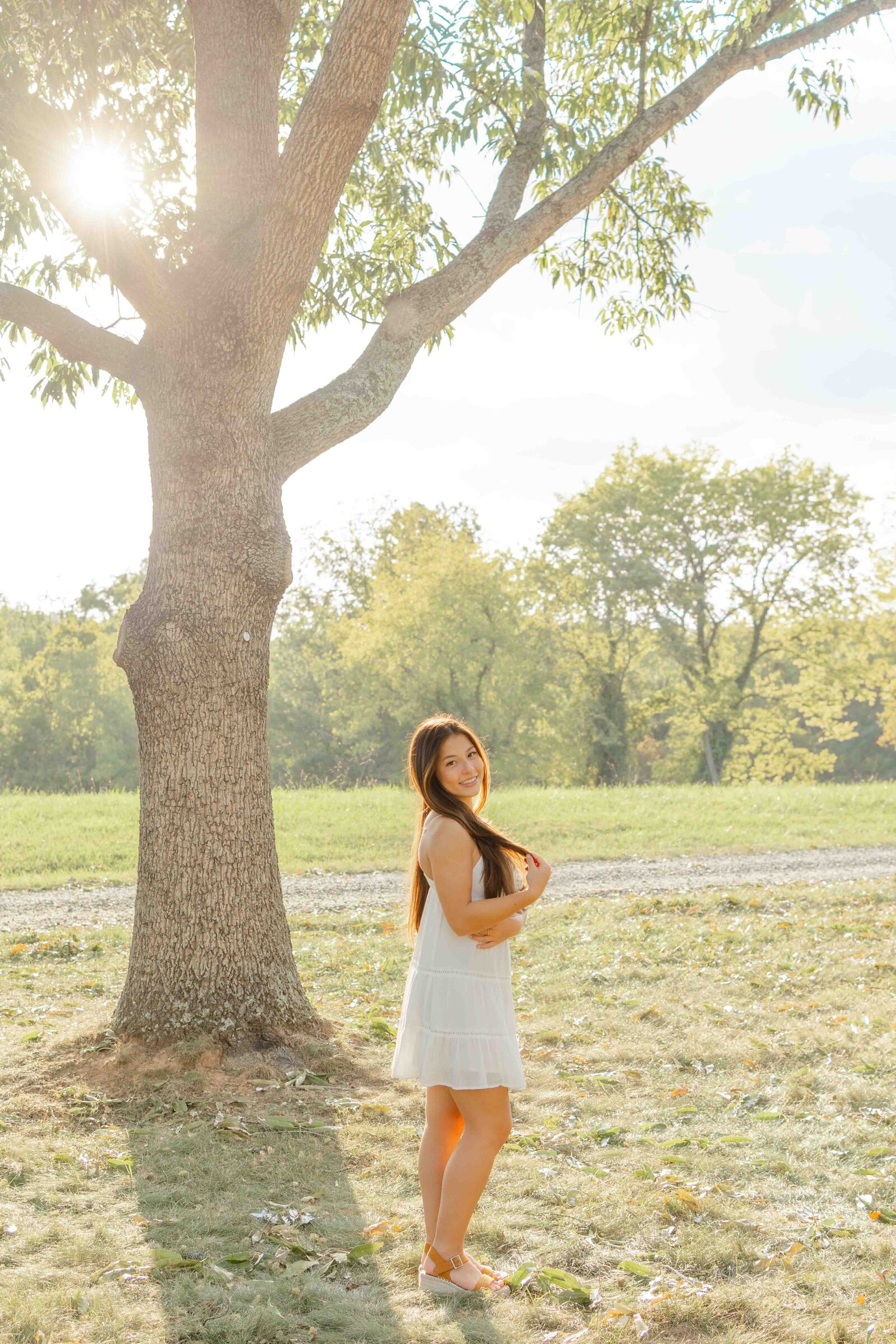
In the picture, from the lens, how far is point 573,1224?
398cm

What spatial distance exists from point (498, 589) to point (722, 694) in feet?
30.8

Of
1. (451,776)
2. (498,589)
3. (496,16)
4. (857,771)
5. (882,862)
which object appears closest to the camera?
(451,776)

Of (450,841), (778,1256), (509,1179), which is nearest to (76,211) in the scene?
(450,841)

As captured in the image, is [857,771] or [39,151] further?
[857,771]

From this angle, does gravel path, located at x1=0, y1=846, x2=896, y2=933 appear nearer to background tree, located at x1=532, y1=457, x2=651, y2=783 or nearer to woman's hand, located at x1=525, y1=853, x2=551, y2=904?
woman's hand, located at x1=525, y1=853, x2=551, y2=904

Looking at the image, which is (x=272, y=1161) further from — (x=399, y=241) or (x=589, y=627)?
(x=589, y=627)

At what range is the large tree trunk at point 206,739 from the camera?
→ 5.81 m

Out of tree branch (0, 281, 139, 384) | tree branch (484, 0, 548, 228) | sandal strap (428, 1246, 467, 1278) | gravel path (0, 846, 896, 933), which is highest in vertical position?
tree branch (484, 0, 548, 228)

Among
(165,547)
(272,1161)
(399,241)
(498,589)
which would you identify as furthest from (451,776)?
(498,589)

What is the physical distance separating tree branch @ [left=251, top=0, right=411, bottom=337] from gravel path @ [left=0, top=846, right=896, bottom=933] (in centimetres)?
688

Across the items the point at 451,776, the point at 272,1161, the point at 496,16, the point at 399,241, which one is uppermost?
the point at 496,16

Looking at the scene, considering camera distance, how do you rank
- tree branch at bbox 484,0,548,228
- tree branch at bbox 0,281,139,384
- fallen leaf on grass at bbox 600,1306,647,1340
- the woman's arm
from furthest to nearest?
tree branch at bbox 484,0,548,228
tree branch at bbox 0,281,139,384
the woman's arm
fallen leaf on grass at bbox 600,1306,647,1340

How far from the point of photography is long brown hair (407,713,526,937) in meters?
3.54

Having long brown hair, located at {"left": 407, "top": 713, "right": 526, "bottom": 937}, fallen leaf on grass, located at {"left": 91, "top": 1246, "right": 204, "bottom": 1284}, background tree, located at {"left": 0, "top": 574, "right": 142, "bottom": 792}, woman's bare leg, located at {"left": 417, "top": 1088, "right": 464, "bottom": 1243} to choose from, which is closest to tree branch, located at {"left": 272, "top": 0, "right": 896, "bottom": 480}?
long brown hair, located at {"left": 407, "top": 713, "right": 526, "bottom": 937}
